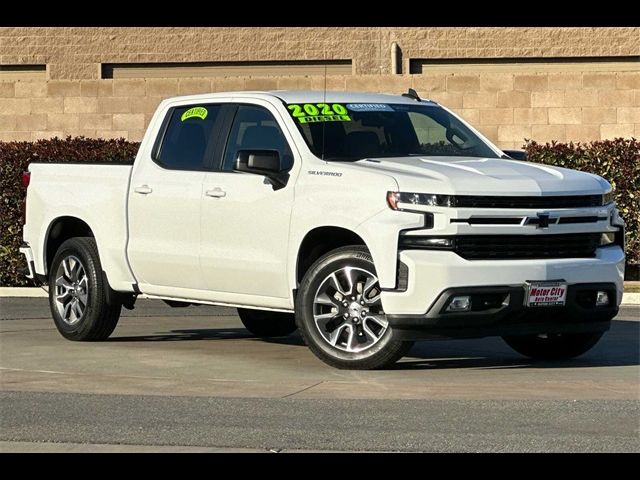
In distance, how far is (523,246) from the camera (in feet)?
37.4

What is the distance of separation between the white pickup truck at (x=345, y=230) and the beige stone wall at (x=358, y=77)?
9.78 m

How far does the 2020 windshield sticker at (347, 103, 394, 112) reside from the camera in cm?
1272

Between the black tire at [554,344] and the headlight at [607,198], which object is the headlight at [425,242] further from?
the black tire at [554,344]

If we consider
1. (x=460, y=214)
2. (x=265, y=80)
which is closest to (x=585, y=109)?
(x=265, y=80)

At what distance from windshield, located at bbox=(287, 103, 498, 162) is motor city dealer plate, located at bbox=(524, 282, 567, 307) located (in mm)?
1665

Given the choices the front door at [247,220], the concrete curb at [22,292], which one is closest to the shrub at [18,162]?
the concrete curb at [22,292]

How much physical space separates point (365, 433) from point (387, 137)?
4139 mm

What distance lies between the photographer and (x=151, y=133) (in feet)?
44.3

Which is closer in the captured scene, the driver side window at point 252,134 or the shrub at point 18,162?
the driver side window at point 252,134

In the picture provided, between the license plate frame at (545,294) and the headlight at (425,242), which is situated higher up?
the headlight at (425,242)

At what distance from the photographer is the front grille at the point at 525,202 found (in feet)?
36.7

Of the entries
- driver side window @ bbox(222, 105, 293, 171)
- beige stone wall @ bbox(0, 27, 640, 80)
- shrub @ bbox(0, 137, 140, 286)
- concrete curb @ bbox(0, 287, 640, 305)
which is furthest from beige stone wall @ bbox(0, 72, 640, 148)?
driver side window @ bbox(222, 105, 293, 171)

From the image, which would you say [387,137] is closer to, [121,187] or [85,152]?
[121,187]

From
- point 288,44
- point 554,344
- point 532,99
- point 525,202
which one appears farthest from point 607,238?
point 288,44
